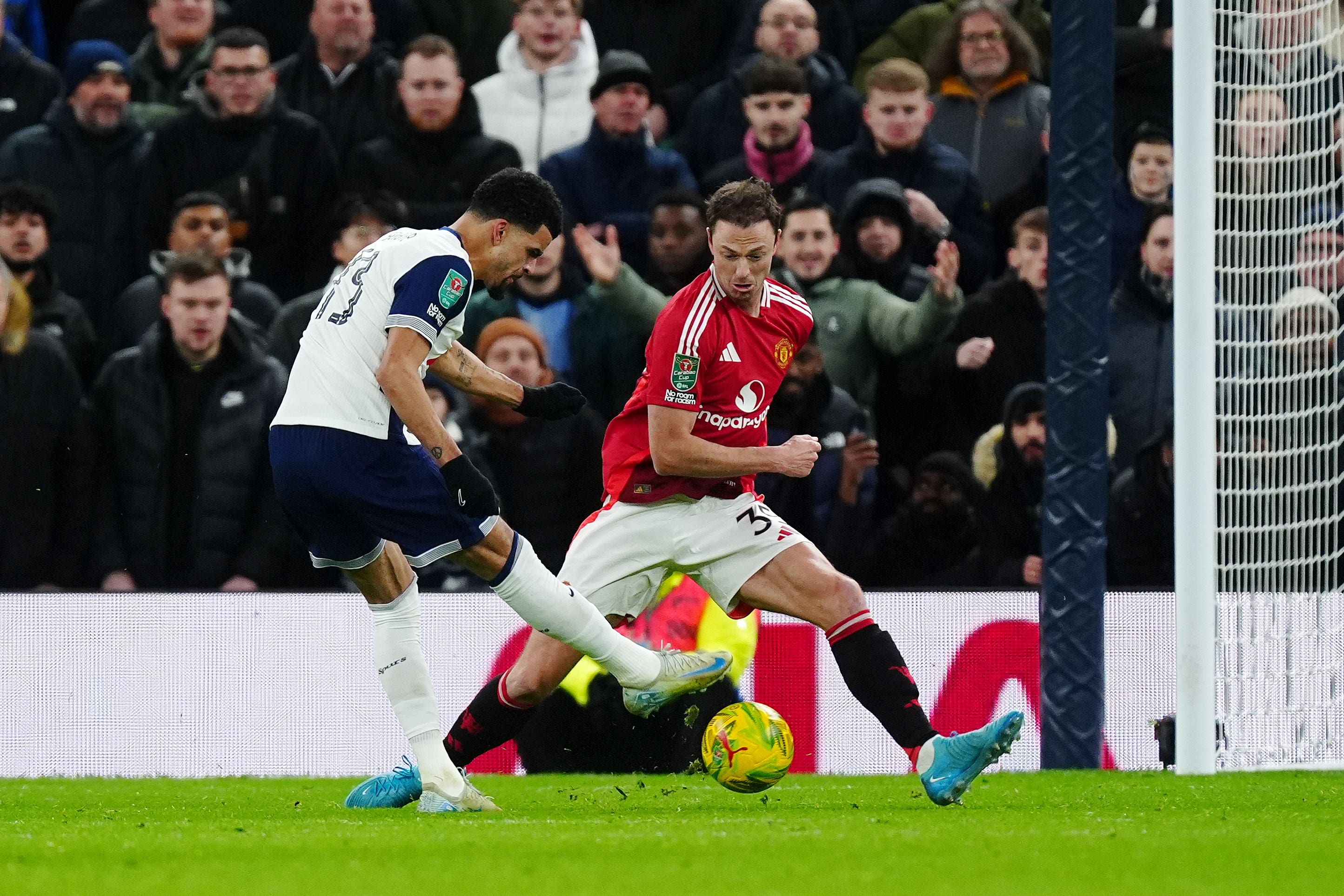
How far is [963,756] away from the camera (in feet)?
18.2

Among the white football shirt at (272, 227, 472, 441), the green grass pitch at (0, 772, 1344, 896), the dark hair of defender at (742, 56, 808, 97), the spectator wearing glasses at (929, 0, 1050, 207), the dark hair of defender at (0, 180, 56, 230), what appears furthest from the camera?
the spectator wearing glasses at (929, 0, 1050, 207)

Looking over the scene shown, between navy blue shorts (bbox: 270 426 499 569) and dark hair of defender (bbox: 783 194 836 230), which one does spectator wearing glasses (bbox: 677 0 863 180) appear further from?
navy blue shorts (bbox: 270 426 499 569)

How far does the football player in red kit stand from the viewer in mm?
5805

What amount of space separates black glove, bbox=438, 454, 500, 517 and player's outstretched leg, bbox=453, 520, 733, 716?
0.21 metres

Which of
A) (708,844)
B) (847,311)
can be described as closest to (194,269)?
(847,311)

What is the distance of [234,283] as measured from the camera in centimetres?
933

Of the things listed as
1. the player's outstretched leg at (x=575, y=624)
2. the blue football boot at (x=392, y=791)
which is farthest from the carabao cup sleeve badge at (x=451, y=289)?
the blue football boot at (x=392, y=791)

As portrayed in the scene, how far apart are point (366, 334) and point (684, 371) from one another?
1.03 metres

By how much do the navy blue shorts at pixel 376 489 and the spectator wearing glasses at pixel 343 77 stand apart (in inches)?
180

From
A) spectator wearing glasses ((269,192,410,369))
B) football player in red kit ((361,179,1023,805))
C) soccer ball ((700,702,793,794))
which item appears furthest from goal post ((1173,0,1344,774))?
spectator wearing glasses ((269,192,410,369))

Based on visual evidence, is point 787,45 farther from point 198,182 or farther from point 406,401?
point 406,401

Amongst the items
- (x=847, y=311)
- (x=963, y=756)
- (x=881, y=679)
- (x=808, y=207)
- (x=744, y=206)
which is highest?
(x=808, y=207)

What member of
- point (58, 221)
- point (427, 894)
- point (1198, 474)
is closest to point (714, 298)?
point (1198, 474)

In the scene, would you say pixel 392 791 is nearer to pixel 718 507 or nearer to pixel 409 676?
pixel 409 676
